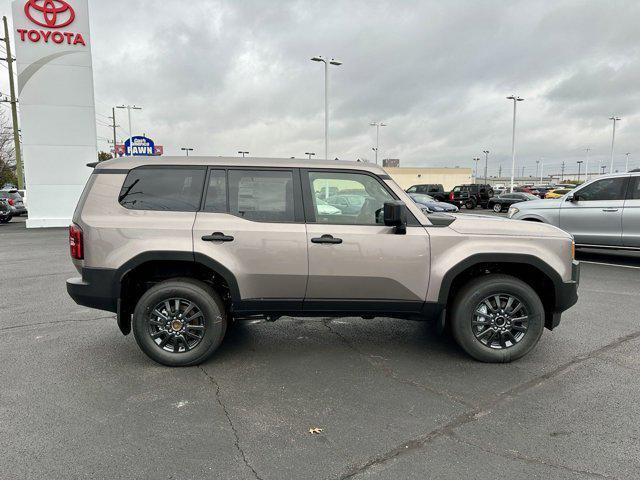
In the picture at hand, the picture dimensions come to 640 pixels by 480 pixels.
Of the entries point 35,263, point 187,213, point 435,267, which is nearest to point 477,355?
point 435,267

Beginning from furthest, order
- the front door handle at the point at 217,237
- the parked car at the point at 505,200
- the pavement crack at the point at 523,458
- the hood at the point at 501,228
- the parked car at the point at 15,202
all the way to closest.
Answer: the parked car at the point at 505,200
the parked car at the point at 15,202
the hood at the point at 501,228
the front door handle at the point at 217,237
the pavement crack at the point at 523,458

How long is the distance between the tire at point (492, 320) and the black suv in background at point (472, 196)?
29039 mm

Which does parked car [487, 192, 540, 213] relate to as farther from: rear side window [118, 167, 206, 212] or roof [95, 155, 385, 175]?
rear side window [118, 167, 206, 212]

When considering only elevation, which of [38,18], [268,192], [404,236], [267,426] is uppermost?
[38,18]

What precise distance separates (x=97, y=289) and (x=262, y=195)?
5.43ft

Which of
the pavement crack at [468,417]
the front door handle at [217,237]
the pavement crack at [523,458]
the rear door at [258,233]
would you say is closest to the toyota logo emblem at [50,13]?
the rear door at [258,233]

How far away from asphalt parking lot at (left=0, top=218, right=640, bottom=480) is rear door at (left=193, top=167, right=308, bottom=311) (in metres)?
0.76

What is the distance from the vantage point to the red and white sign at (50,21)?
16312mm

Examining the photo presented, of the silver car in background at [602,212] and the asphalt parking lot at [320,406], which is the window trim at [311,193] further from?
the silver car in background at [602,212]

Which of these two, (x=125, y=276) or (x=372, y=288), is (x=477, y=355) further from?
(x=125, y=276)

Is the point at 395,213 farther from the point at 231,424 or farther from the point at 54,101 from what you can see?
the point at 54,101

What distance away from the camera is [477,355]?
402 centimetres

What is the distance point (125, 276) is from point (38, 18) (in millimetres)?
17782

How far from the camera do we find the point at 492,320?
399 centimetres
